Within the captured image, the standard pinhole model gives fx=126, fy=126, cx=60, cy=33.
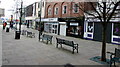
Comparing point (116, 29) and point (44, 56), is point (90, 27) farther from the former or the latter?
point (44, 56)

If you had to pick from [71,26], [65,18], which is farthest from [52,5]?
[71,26]

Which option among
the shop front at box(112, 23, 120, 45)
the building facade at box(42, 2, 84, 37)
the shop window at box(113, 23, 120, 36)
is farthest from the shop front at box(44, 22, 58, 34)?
the shop window at box(113, 23, 120, 36)

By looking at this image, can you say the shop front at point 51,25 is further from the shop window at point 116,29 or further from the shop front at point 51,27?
the shop window at point 116,29

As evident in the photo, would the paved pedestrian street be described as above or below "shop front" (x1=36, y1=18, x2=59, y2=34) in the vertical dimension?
below

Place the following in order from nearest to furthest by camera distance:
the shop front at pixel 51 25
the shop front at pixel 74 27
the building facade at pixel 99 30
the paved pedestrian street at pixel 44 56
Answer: the paved pedestrian street at pixel 44 56 → the building facade at pixel 99 30 → the shop front at pixel 74 27 → the shop front at pixel 51 25

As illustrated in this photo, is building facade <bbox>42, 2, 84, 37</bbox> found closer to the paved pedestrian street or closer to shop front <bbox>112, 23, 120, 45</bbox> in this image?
shop front <bbox>112, 23, 120, 45</bbox>

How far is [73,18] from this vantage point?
63.7 ft

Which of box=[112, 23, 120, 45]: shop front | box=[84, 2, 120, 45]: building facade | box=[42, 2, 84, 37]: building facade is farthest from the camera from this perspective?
box=[42, 2, 84, 37]: building facade

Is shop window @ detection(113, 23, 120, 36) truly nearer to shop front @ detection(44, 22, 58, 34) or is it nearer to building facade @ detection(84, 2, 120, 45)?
building facade @ detection(84, 2, 120, 45)

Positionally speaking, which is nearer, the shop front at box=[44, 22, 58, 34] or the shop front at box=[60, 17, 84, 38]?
the shop front at box=[60, 17, 84, 38]

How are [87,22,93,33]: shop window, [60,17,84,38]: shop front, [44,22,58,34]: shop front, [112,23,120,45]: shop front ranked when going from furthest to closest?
[44,22,58,34]: shop front
[60,17,84,38]: shop front
[87,22,93,33]: shop window
[112,23,120,45]: shop front

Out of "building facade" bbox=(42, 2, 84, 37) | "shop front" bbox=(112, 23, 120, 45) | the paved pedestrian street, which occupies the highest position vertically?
"building facade" bbox=(42, 2, 84, 37)

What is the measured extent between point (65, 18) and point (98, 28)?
6.95 metres

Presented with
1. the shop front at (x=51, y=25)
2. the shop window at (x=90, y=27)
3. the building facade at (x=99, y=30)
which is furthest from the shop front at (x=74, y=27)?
the shop front at (x=51, y=25)
